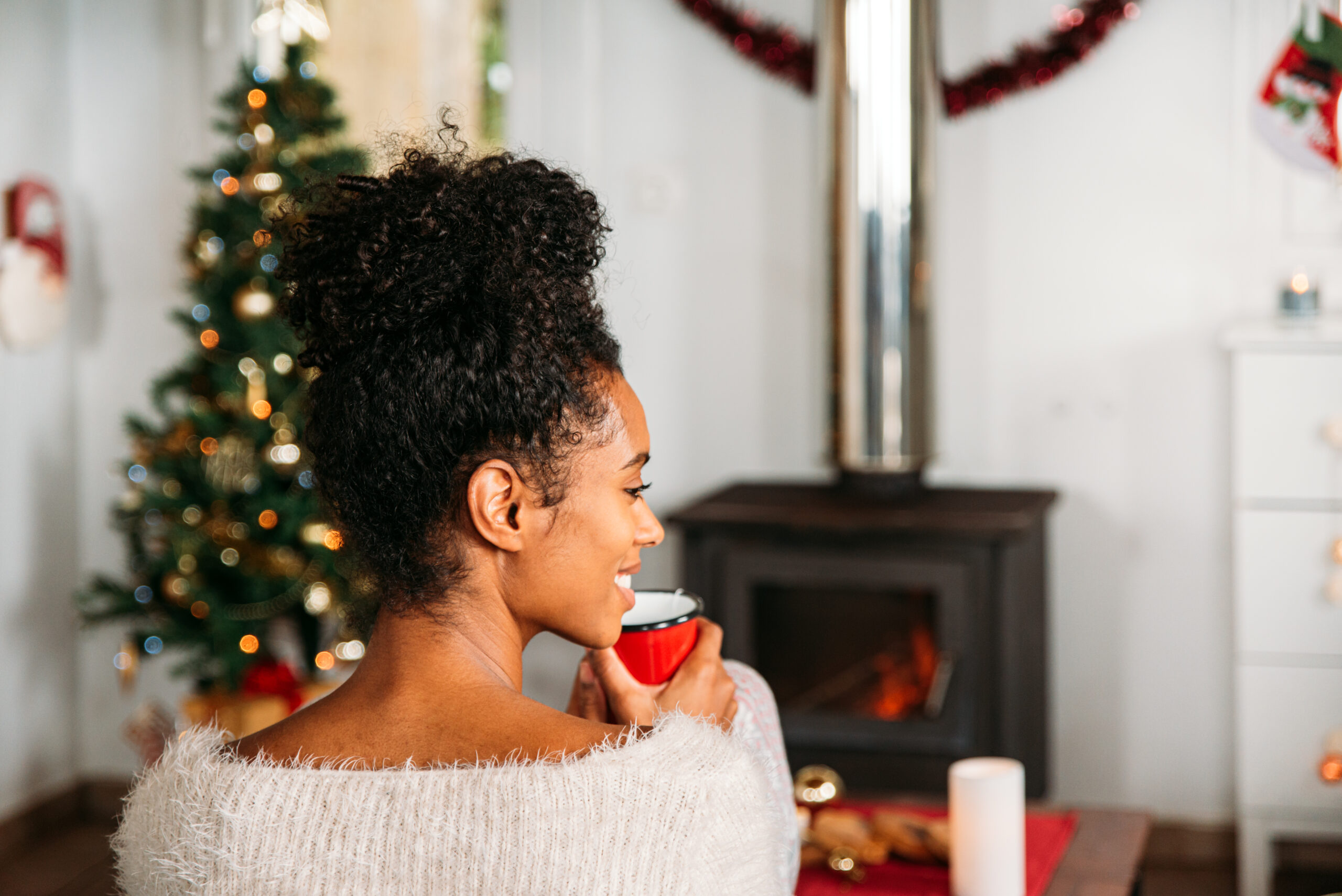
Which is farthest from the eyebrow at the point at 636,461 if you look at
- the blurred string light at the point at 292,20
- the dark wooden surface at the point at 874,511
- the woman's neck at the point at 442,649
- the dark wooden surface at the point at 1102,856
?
the blurred string light at the point at 292,20

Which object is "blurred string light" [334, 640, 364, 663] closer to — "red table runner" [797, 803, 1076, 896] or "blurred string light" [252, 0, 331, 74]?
"blurred string light" [252, 0, 331, 74]

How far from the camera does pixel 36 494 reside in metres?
3.24

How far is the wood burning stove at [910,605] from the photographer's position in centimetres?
255

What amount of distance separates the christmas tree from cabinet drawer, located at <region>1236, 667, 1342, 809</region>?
188 centimetres

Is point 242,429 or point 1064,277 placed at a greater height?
point 1064,277

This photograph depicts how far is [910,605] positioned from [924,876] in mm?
1438

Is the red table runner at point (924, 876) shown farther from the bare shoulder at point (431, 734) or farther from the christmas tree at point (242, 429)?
the christmas tree at point (242, 429)

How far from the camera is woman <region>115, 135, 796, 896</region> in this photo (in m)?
0.77

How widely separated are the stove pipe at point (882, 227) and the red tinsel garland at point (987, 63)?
169mm

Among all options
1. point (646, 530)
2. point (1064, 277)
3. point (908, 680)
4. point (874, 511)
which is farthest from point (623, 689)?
point (1064, 277)

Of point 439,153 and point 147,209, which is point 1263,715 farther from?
point 147,209

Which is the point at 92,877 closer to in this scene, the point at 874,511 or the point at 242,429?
the point at 242,429

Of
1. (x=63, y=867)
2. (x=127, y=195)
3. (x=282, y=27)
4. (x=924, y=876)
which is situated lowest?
(x=63, y=867)

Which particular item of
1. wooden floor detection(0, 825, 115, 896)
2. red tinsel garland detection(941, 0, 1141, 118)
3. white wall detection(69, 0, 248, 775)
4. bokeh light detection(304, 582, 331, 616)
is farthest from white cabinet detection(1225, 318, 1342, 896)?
white wall detection(69, 0, 248, 775)
